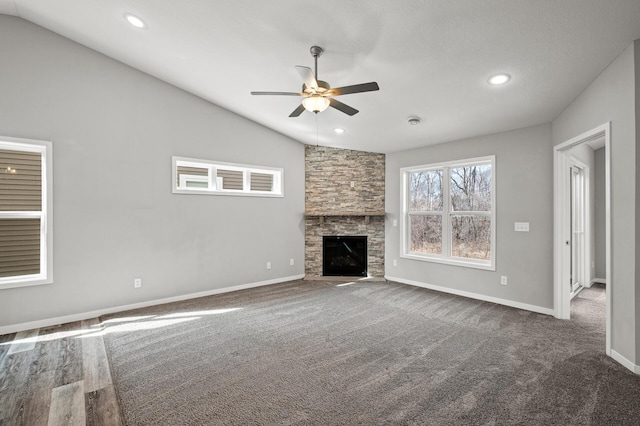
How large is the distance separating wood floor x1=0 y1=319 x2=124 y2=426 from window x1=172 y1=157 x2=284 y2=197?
7.50 ft

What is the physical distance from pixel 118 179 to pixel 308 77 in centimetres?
313

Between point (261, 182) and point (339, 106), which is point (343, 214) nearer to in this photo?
point (261, 182)

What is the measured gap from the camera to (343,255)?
614cm

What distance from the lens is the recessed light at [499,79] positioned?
3057mm

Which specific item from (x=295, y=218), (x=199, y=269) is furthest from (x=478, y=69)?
(x=199, y=269)

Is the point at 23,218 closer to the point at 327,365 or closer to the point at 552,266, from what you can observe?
the point at 327,365

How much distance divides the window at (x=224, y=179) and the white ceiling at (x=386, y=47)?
3.73 feet

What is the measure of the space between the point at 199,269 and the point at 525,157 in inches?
203

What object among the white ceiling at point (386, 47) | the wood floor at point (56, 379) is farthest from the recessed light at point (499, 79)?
the wood floor at point (56, 379)

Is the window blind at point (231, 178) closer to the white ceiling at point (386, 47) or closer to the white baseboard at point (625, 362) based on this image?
the white ceiling at point (386, 47)

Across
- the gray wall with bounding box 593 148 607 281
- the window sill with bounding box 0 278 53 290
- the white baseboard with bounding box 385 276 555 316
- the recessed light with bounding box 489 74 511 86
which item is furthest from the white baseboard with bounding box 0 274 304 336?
the gray wall with bounding box 593 148 607 281

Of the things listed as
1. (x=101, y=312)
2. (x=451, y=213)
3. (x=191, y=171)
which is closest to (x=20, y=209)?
(x=101, y=312)

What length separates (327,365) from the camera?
2.65 meters

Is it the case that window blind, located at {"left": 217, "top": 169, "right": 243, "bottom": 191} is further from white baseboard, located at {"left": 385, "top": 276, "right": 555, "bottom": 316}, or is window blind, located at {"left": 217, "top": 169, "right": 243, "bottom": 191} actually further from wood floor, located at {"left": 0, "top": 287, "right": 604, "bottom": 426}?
white baseboard, located at {"left": 385, "top": 276, "right": 555, "bottom": 316}
